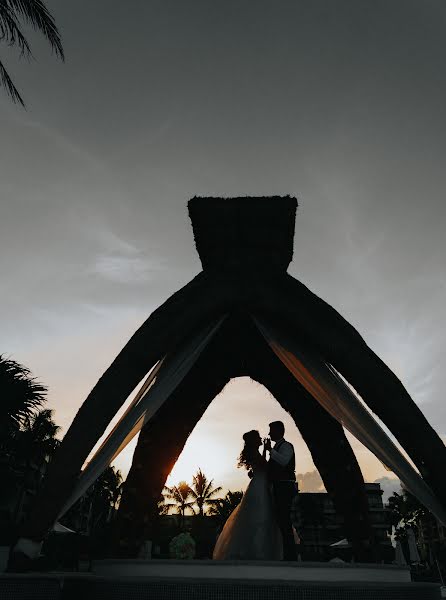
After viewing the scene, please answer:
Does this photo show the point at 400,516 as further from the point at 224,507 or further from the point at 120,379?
the point at 120,379

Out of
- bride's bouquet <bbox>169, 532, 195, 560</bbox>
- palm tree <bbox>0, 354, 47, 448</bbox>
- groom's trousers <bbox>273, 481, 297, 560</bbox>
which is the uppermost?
palm tree <bbox>0, 354, 47, 448</bbox>

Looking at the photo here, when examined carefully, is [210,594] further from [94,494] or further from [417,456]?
[94,494]

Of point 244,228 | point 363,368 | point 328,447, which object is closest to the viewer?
point 363,368

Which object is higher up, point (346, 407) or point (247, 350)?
point (247, 350)

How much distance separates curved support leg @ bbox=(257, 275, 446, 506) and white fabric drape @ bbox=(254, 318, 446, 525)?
20 centimetres

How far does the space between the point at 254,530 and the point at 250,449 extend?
4.34 ft

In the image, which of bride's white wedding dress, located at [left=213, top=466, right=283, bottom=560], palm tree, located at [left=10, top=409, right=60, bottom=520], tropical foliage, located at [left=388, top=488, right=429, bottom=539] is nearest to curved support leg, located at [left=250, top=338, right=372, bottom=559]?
bride's white wedding dress, located at [left=213, top=466, right=283, bottom=560]

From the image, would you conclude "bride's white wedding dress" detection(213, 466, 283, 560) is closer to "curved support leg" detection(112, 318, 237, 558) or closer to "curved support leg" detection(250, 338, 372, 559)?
"curved support leg" detection(112, 318, 237, 558)

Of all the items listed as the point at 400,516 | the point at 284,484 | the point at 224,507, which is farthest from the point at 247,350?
the point at 400,516

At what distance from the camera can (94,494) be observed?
177 ft

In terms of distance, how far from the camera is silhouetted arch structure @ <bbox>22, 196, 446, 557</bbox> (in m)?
7.11

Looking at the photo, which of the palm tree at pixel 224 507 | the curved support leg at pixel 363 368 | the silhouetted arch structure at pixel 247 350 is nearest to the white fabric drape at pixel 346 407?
the silhouetted arch structure at pixel 247 350

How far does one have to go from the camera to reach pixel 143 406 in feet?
23.6

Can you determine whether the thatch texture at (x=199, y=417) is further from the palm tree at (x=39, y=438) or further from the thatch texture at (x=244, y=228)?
the palm tree at (x=39, y=438)
